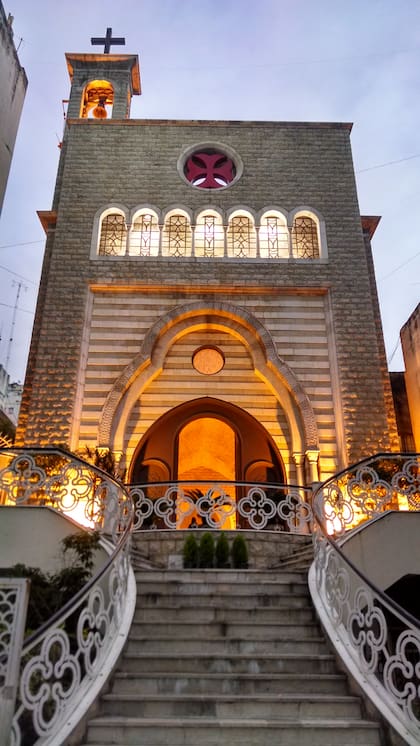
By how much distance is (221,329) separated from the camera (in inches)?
531

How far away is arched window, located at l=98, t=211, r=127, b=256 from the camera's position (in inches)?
565

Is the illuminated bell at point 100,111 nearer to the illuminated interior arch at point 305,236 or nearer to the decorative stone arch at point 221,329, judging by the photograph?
the illuminated interior arch at point 305,236

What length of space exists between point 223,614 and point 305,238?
1101 cm

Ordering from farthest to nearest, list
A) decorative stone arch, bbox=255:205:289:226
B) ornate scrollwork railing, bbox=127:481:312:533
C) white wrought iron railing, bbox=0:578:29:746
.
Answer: decorative stone arch, bbox=255:205:289:226
ornate scrollwork railing, bbox=127:481:312:533
white wrought iron railing, bbox=0:578:29:746

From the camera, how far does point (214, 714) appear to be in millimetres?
4234

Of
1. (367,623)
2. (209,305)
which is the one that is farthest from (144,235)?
(367,623)

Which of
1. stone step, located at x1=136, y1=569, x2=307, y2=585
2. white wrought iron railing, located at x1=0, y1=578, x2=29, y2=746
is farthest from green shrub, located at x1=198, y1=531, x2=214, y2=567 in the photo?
white wrought iron railing, located at x1=0, y1=578, x2=29, y2=746

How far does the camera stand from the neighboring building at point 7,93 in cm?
1309

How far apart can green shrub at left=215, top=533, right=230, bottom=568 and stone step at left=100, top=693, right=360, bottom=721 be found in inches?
136

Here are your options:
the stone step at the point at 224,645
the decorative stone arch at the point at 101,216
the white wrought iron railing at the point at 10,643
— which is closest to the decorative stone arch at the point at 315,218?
the decorative stone arch at the point at 101,216

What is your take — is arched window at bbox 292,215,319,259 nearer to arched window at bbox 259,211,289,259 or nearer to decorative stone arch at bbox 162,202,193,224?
arched window at bbox 259,211,289,259

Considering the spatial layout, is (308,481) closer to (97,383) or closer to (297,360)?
(297,360)

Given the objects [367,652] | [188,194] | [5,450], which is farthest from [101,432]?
[367,652]

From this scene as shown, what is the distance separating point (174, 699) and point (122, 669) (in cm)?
70
